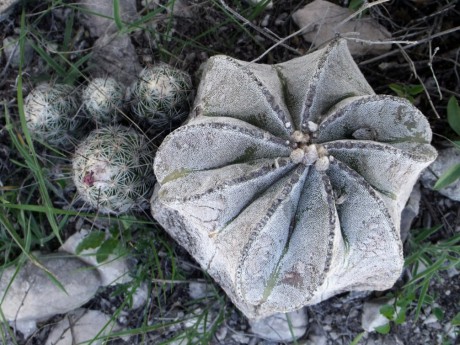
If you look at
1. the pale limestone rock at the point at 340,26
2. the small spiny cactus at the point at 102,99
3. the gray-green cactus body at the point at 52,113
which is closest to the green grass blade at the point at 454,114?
the pale limestone rock at the point at 340,26

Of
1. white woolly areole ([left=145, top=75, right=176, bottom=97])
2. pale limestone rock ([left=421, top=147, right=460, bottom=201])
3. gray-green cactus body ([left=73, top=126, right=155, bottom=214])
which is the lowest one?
pale limestone rock ([left=421, top=147, right=460, bottom=201])

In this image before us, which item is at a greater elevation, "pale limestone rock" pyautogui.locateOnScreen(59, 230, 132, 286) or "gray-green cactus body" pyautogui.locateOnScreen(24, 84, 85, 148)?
"gray-green cactus body" pyautogui.locateOnScreen(24, 84, 85, 148)

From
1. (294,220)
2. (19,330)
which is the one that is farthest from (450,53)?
(19,330)

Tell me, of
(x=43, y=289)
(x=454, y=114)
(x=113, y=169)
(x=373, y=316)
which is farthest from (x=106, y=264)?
(x=454, y=114)

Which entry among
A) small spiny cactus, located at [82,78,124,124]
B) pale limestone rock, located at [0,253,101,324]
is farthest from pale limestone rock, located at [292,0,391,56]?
pale limestone rock, located at [0,253,101,324]

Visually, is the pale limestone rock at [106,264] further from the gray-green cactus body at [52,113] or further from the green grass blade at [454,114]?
the green grass blade at [454,114]

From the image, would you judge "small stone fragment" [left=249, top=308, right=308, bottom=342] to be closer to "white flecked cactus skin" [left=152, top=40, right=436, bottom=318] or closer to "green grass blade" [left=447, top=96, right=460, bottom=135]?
"white flecked cactus skin" [left=152, top=40, right=436, bottom=318]
